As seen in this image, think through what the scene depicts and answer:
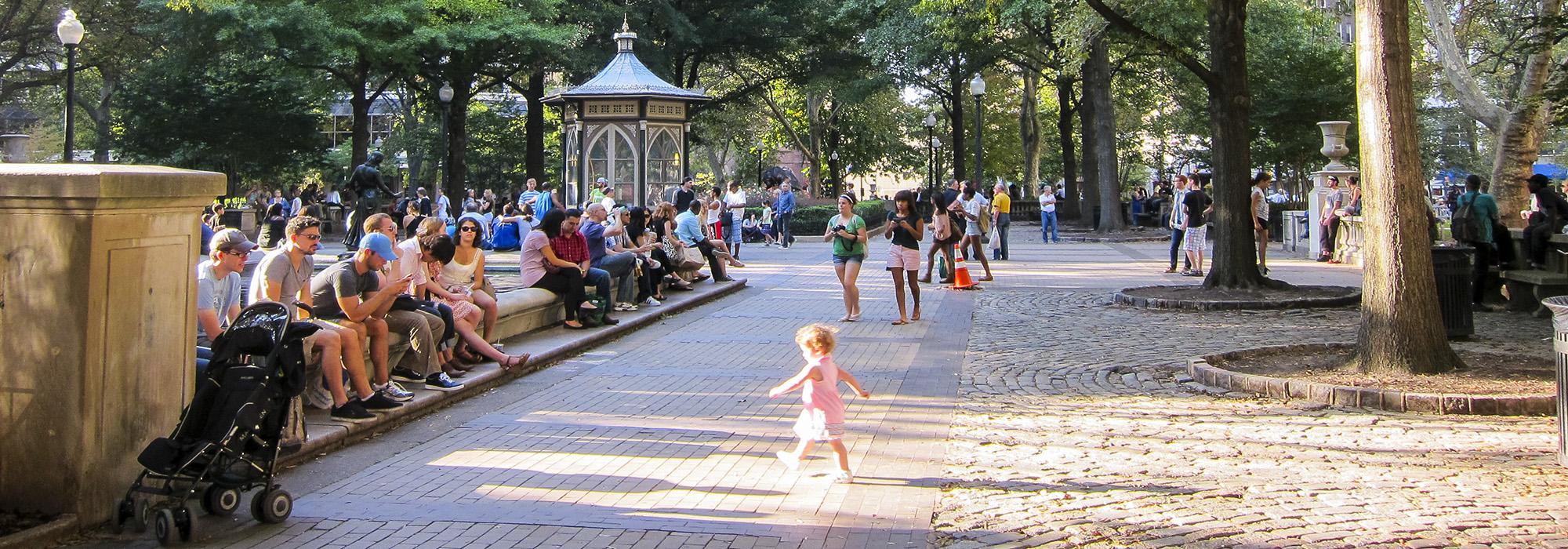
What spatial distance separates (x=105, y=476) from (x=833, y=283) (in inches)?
587

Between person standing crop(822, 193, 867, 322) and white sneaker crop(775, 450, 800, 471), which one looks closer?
white sneaker crop(775, 450, 800, 471)

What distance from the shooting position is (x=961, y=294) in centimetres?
1845

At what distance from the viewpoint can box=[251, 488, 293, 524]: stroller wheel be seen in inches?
235

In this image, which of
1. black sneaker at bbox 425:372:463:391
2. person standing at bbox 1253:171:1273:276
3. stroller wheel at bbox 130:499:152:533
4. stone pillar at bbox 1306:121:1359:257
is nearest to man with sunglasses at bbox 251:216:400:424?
black sneaker at bbox 425:372:463:391

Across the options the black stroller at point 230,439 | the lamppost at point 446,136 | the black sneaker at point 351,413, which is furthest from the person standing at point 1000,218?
the black stroller at point 230,439

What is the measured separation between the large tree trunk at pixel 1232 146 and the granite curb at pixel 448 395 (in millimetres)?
7167

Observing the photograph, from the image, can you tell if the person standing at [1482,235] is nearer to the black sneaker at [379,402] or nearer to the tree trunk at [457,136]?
the black sneaker at [379,402]

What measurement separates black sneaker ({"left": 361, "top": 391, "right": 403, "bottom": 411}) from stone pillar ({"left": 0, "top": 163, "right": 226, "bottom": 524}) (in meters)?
2.26

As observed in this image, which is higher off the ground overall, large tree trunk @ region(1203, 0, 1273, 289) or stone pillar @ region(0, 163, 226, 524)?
large tree trunk @ region(1203, 0, 1273, 289)

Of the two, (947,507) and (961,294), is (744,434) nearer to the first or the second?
(947,507)

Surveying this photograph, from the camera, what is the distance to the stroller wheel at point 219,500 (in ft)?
19.6

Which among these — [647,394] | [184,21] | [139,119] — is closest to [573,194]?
[184,21]

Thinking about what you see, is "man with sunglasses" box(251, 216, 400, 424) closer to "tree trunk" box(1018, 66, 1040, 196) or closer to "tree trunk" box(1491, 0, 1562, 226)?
"tree trunk" box(1491, 0, 1562, 226)

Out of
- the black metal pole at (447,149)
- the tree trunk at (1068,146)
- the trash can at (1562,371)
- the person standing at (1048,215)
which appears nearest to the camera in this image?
the trash can at (1562,371)
